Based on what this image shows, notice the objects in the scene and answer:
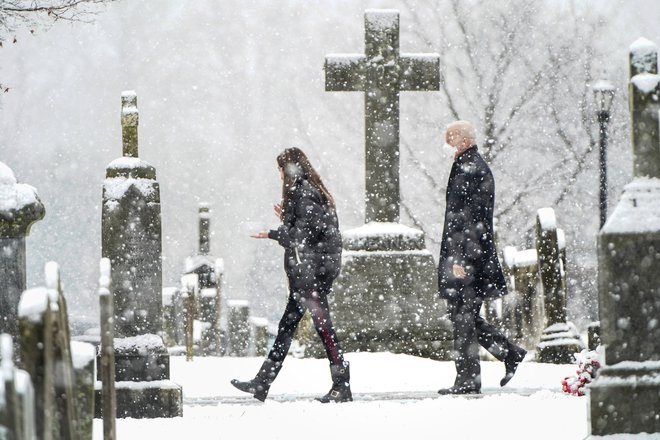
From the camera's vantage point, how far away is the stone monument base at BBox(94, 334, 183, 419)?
26.7ft

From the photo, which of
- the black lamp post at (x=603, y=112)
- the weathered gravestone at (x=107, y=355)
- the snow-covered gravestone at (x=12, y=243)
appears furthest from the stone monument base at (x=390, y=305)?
the weathered gravestone at (x=107, y=355)

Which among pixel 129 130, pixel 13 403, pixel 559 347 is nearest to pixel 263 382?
pixel 129 130

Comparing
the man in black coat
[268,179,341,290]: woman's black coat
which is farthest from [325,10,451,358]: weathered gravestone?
[268,179,341,290]: woman's black coat

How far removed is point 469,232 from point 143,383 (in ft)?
8.78

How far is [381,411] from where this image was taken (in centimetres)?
795

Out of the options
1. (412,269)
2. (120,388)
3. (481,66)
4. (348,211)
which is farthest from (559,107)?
(120,388)

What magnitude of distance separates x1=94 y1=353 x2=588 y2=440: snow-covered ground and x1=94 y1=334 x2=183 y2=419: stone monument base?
176 mm

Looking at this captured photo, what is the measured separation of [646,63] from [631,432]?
1911 mm

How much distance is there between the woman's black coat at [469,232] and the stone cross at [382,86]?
4449 mm

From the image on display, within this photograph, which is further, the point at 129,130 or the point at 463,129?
the point at 463,129

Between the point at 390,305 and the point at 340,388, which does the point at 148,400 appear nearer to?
the point at 340,388

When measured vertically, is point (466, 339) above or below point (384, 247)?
below

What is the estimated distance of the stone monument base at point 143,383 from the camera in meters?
8.12

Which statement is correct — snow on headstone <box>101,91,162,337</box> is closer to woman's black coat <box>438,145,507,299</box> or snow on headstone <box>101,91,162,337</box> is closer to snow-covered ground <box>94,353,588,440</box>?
snow-covered ground <box>94,353,588,440</box>
